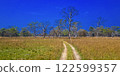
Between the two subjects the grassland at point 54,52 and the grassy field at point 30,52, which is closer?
the grassland at point 54,52

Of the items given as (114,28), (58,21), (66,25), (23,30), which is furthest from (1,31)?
(114,28)

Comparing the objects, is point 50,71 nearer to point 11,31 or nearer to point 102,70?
point 102,70

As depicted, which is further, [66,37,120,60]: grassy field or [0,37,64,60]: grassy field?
[0,37,64,60]: grassy field

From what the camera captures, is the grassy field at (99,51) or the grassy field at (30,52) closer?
A: the grassy field at (99,51)

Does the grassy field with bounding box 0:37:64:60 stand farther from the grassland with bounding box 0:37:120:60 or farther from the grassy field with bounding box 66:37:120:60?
the grassy field with bounding box 66:37:120:60

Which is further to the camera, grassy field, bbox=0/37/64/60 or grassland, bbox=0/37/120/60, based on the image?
grassy field, bbox=0/37/64/60

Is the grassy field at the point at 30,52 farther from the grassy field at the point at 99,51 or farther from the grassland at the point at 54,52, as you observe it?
the grassy field at the point at 99,51

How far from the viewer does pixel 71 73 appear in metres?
6.82

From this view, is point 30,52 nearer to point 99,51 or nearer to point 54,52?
point 54,52

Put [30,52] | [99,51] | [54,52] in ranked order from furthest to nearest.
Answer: [30,52] → [99,51] → [54,52]

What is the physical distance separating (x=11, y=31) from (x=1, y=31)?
78.2 feet

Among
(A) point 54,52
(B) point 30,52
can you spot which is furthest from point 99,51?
(B) point 30,52

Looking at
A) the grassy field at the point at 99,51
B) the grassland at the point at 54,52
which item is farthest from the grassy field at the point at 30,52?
the grassy field at the point at 99,51

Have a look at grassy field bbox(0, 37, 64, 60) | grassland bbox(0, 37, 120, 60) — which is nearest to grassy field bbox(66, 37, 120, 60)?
grassland bbox(0, 37, 120, 60)
